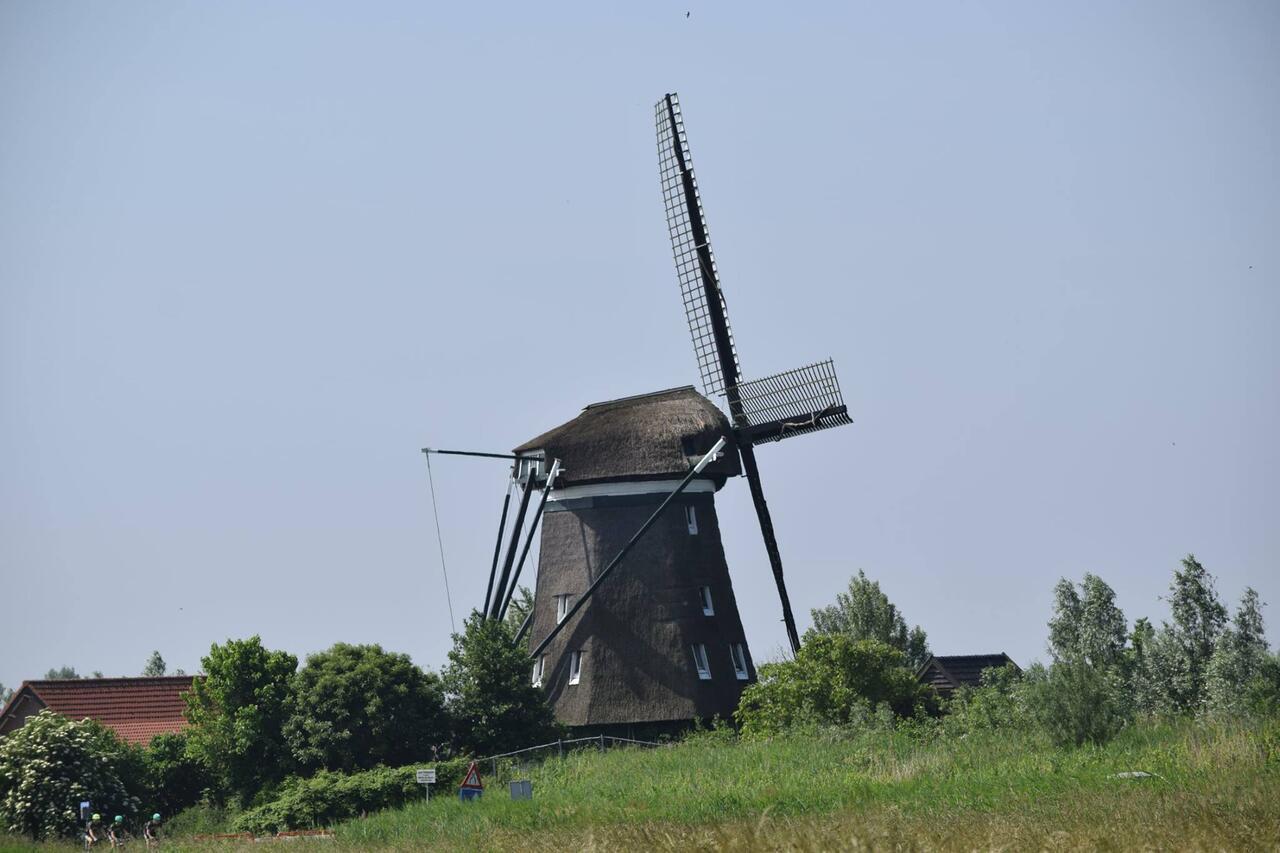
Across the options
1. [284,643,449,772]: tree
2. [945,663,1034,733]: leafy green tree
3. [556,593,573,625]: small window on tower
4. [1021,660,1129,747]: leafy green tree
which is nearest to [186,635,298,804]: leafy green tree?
[284,643,449,772]: tree

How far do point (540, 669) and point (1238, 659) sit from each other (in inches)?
683

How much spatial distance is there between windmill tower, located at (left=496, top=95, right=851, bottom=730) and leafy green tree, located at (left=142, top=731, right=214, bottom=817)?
852 cm

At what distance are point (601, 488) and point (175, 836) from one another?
44.7ft

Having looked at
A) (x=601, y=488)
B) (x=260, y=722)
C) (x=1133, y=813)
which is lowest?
(x=1133, y=813)

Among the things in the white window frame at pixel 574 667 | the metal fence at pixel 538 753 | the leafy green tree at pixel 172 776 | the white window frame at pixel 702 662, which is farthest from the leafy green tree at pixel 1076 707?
the leafy green tree at pixel 172 776

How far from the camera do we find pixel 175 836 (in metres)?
34.2

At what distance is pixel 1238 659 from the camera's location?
37031 millimetres

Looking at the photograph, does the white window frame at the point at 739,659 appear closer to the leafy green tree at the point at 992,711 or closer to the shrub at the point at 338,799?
the leafy green tree at the point at 992,711

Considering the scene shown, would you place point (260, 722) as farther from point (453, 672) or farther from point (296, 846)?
point (296, 846)

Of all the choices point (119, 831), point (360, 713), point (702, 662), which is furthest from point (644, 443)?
point (119, 831)

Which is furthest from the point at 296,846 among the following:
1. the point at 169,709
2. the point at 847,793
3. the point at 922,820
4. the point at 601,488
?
the point at 169,709

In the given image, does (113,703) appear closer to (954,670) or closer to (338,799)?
(338,799)

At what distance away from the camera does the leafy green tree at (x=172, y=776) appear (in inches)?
1486

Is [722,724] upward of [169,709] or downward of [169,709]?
downward
